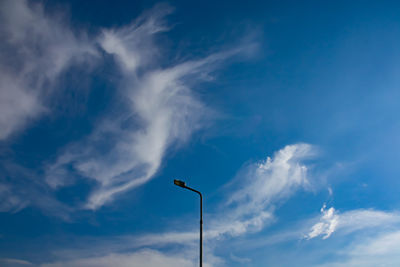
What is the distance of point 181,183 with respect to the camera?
65.7 ft

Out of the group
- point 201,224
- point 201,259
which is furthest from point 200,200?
point 201,259

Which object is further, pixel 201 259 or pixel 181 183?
pixel 181 183

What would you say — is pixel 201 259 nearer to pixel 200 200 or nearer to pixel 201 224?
pixel 201 224

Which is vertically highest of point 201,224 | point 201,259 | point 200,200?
point 200,200

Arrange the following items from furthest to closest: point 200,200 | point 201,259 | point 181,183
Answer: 1. point 200,200
2. point 181,183
3. point 201,259

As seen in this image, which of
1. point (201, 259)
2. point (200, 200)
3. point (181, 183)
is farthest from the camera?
point (200, 200)

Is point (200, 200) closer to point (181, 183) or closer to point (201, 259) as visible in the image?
point (181, 183)

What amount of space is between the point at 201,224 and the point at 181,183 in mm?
3655

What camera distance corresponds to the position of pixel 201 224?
20344 mm

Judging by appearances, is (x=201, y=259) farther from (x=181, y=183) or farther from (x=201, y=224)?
(x=181, y=183)

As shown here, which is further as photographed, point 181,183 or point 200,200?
point 200,200

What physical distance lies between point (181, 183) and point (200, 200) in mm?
2592

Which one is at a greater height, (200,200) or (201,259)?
(200,200)

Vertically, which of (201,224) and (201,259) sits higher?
(201,224)
